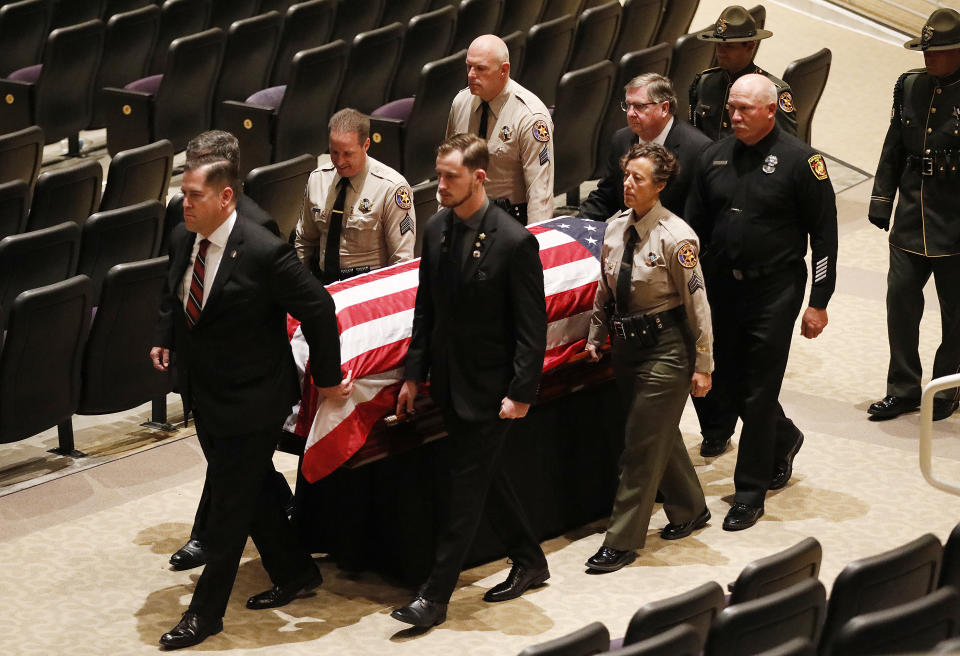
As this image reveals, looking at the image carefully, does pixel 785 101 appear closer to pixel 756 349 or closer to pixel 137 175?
pixel 756 349

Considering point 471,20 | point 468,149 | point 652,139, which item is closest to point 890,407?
A: point 652,139

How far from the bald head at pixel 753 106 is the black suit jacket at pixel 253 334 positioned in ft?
5.38

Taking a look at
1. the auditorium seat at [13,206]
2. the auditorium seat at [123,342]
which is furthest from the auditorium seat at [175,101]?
the auditorium seat at [123,342]

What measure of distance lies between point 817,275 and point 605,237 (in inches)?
31.2

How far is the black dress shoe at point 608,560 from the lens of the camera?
4758 mm

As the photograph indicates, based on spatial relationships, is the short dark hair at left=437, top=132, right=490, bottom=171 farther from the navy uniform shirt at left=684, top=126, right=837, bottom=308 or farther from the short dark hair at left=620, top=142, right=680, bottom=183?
the navy uniform shirt at left=684, top=126, right=837, bottom=308

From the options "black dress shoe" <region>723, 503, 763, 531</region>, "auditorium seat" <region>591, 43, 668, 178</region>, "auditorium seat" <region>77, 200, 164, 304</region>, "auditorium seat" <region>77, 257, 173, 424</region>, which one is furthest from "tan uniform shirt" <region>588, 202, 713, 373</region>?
"auditorium seat" <region>591, 43, 668, 178</region>

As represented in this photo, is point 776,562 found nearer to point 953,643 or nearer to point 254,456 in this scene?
point 953,643

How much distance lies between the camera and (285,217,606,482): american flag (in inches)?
174

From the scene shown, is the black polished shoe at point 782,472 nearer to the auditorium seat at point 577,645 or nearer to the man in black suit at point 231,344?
the man in black suit at point 231,344

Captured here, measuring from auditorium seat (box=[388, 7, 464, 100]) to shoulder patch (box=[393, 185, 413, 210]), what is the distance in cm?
319

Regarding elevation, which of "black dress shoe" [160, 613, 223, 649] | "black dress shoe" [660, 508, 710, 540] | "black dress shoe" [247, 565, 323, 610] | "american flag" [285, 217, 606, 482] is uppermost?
"american flag" [285, 217, 606, 482]

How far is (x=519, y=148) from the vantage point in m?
5.69

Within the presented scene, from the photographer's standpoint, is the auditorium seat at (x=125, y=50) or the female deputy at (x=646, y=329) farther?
the auditorium seat at (x=125, y=50)
